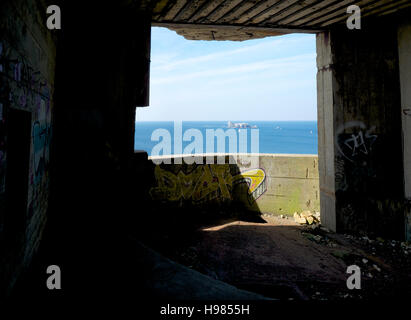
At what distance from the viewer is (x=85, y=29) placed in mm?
4141

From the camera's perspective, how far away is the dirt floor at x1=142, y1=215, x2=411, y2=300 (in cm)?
397

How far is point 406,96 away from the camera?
5730 millimetres

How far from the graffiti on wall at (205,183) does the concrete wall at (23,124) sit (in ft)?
14.6

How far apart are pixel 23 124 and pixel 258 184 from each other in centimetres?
753

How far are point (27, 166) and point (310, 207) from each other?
8292mm

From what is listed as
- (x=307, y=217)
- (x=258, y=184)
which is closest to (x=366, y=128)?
(x=307, y=217)

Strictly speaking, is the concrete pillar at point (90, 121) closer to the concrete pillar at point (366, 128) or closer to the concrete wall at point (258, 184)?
the concrete wall at point (258, 184)

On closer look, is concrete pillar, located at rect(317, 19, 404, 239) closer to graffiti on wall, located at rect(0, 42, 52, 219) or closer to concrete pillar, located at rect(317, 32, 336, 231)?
concrete pillar, located at rect(317, 32, 336, 231)

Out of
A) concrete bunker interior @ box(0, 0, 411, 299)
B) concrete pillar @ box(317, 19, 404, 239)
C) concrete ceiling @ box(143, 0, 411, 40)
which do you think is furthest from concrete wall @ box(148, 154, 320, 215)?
concrete ceiling @ box(143, 0, 411, 40)

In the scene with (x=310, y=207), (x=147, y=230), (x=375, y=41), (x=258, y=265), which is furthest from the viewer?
(x=310, y=207)

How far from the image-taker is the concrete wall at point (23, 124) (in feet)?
6.41

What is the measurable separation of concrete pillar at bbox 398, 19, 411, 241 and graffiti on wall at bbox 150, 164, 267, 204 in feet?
13.4
